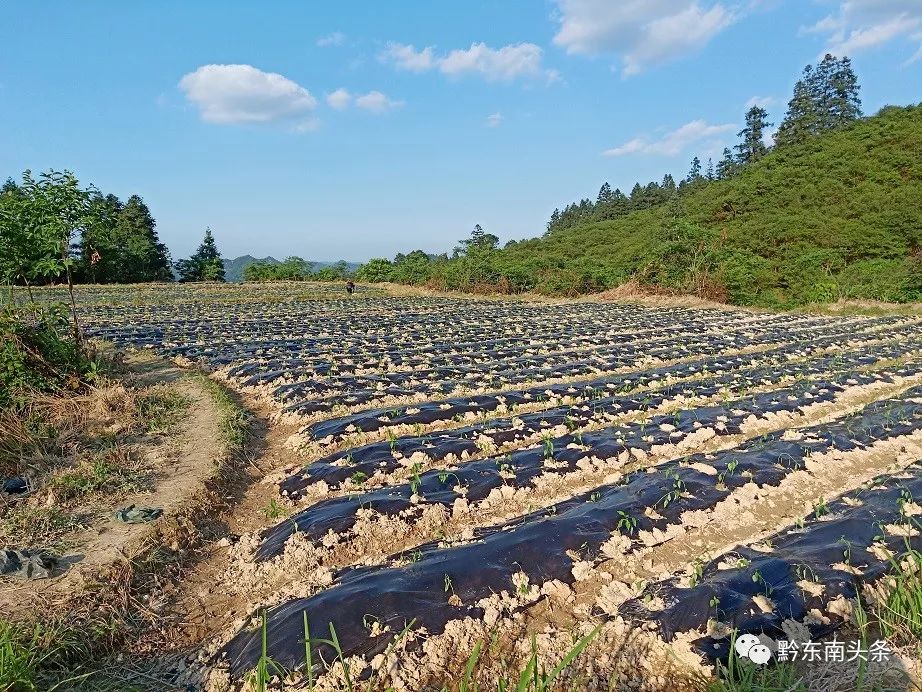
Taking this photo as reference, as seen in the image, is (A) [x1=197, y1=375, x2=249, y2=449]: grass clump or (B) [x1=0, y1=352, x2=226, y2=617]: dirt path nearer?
(B) [x1=0, y1=352, x2=226, y2=617]: dirt path

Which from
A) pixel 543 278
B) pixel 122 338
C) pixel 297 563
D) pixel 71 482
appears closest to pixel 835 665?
pixel 297 563

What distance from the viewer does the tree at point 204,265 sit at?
48.2 metres

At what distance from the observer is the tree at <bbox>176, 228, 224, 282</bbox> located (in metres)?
48.2

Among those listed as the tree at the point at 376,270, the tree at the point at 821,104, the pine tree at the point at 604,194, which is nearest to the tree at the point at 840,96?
the tree at the point at 821,104

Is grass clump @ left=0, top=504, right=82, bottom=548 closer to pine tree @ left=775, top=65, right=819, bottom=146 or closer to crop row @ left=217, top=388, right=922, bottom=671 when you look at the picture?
crop row @ left=217, top=388, right=922, bottom=671

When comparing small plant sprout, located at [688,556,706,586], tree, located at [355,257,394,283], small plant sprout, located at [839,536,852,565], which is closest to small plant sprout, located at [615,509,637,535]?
small plant sprout, located at [688,556,706,586]

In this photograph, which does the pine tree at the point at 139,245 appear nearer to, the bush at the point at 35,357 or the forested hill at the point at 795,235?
the forested hill at the point at 795,235

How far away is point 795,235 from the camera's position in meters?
36.1

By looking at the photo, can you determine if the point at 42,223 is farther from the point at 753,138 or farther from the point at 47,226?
the point at 753,138

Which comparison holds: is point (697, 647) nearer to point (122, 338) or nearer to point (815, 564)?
point (815, 564)

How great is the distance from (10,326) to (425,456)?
698 cm

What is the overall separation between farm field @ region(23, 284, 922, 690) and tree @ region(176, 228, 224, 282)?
41.4 meters

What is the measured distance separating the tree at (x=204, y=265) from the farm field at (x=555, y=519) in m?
41.4

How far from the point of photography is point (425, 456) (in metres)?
6.61
